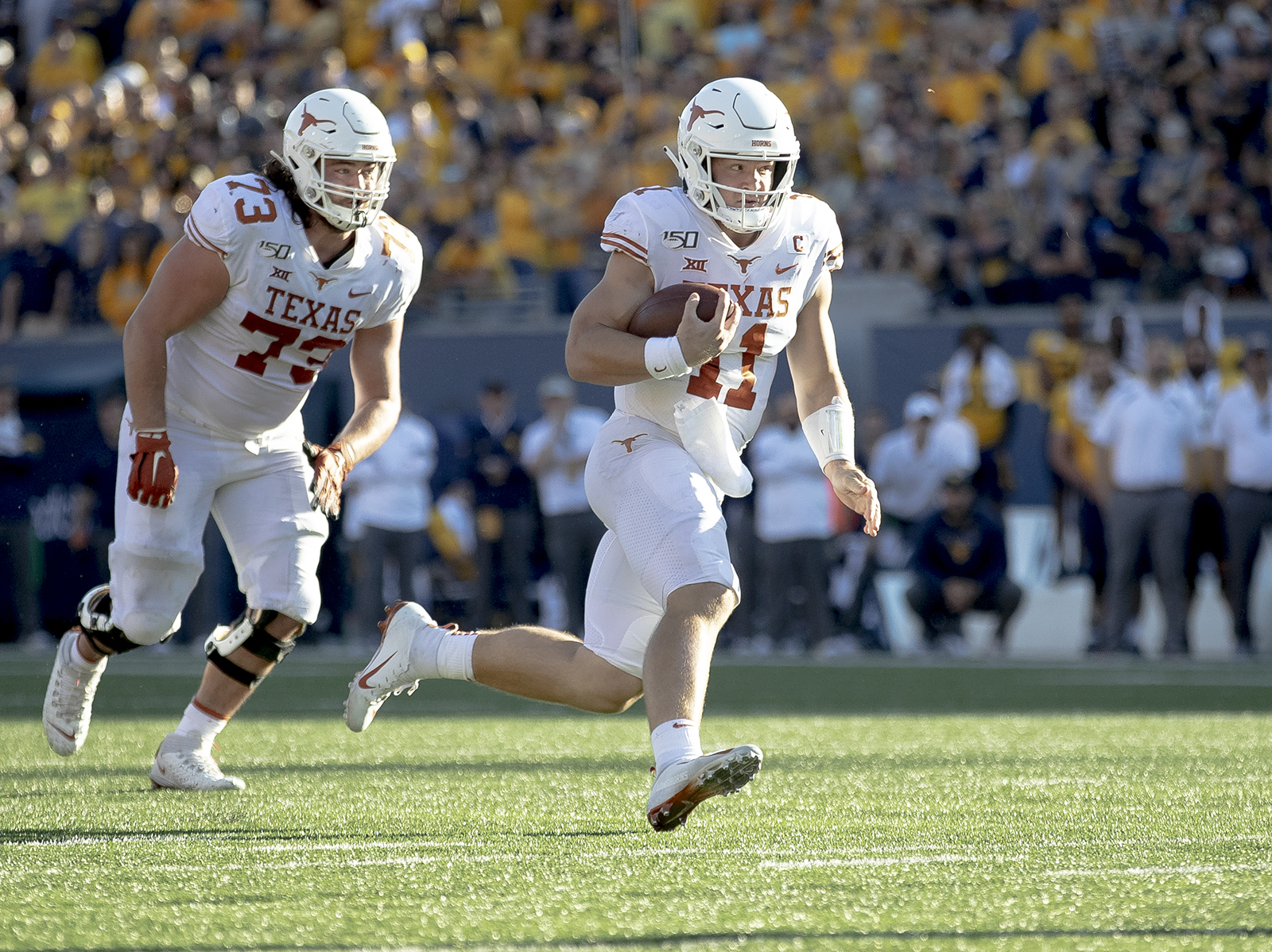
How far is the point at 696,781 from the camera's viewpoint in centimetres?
335

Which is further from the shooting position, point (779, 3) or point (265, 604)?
point (779, 3)

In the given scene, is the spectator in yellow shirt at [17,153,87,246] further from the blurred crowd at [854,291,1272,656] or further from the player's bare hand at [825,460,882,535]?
the player's bare hand at [825,460,882,535]

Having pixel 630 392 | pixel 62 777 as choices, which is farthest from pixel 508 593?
pixel 630 392

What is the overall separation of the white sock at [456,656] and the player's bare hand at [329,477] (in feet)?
1.34

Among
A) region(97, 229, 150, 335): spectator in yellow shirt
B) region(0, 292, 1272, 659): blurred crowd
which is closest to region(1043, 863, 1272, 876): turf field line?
region(0, 292, 1272, 659): blurred crowd

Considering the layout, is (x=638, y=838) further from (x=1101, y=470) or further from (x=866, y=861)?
(x=1101, y=470)

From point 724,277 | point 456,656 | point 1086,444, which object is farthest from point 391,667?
point 1086,444

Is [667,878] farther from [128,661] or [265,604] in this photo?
[128,661]

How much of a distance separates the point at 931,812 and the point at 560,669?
86 cm

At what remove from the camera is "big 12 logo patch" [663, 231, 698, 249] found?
13.1ft

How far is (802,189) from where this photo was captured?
1207 centimetres

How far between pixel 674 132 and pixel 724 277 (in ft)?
31.4

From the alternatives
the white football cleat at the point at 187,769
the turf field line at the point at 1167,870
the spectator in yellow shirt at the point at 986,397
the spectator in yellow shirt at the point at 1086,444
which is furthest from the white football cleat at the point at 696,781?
the spectator in yellow shirt at the point at 986,397

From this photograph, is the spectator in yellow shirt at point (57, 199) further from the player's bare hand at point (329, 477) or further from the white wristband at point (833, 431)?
the white wristband at point (833, 431)
